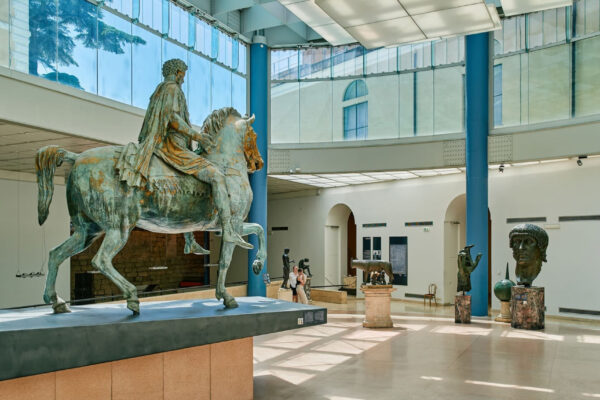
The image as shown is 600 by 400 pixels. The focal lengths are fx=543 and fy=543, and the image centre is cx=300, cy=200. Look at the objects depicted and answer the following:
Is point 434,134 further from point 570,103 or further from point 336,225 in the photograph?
point 336,225

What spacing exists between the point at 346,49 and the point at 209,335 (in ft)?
54.6

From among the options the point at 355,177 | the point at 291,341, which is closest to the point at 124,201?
the point at 291,341

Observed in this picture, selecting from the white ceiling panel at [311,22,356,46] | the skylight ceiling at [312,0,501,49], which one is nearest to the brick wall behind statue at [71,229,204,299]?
the white ceiling panel at [311,22,356,46]

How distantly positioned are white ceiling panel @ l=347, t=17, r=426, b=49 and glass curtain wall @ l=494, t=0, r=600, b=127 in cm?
583

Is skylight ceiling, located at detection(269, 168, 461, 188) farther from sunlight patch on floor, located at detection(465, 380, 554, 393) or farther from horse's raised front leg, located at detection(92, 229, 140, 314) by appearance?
horse's raised front leg, located at detection(92, 229, 140, 314)

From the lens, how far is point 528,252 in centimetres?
1327

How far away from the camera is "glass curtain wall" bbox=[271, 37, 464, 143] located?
18750mm

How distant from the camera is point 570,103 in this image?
52.2 feet

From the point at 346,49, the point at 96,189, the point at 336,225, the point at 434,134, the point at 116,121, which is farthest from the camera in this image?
the point at 336,225

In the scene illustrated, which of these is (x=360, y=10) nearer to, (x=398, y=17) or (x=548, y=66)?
(x=398, y=17)

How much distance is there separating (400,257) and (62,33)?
1441 centimetres

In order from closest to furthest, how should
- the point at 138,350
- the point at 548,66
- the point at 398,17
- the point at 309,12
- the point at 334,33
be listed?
the point at 138,350 → the point at 398,17 → the point at 309,12 → the point at 334,33 → the point at 548,66

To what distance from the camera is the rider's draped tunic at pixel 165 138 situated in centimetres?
558

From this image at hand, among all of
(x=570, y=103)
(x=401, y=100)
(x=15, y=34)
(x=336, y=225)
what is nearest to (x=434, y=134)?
(x=401, y=100)
